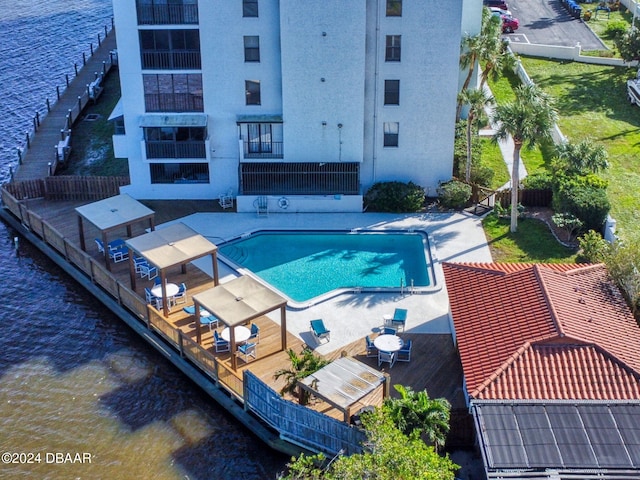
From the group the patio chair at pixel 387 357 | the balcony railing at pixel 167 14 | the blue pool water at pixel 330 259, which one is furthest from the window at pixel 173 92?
the patio chair at pixel 387 357

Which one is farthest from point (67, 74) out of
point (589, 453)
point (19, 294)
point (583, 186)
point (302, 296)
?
point (589, 453)

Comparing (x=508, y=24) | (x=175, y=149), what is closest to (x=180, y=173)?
(x=175, y=149)

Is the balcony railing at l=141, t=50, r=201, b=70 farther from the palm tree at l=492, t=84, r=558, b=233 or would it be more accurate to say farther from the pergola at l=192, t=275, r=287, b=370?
the palm tree at l=492, t=84, r=558, b=233

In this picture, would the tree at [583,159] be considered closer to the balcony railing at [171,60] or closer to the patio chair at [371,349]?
the patio chair at [371,349]

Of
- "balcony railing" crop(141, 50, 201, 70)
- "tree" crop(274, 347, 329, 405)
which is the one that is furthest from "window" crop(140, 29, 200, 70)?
"tree" crop(274, 347, 329, 405)

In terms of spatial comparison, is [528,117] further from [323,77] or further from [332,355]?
[332,355]

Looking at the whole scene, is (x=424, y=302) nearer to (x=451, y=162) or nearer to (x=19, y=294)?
(x=451, y=162)
